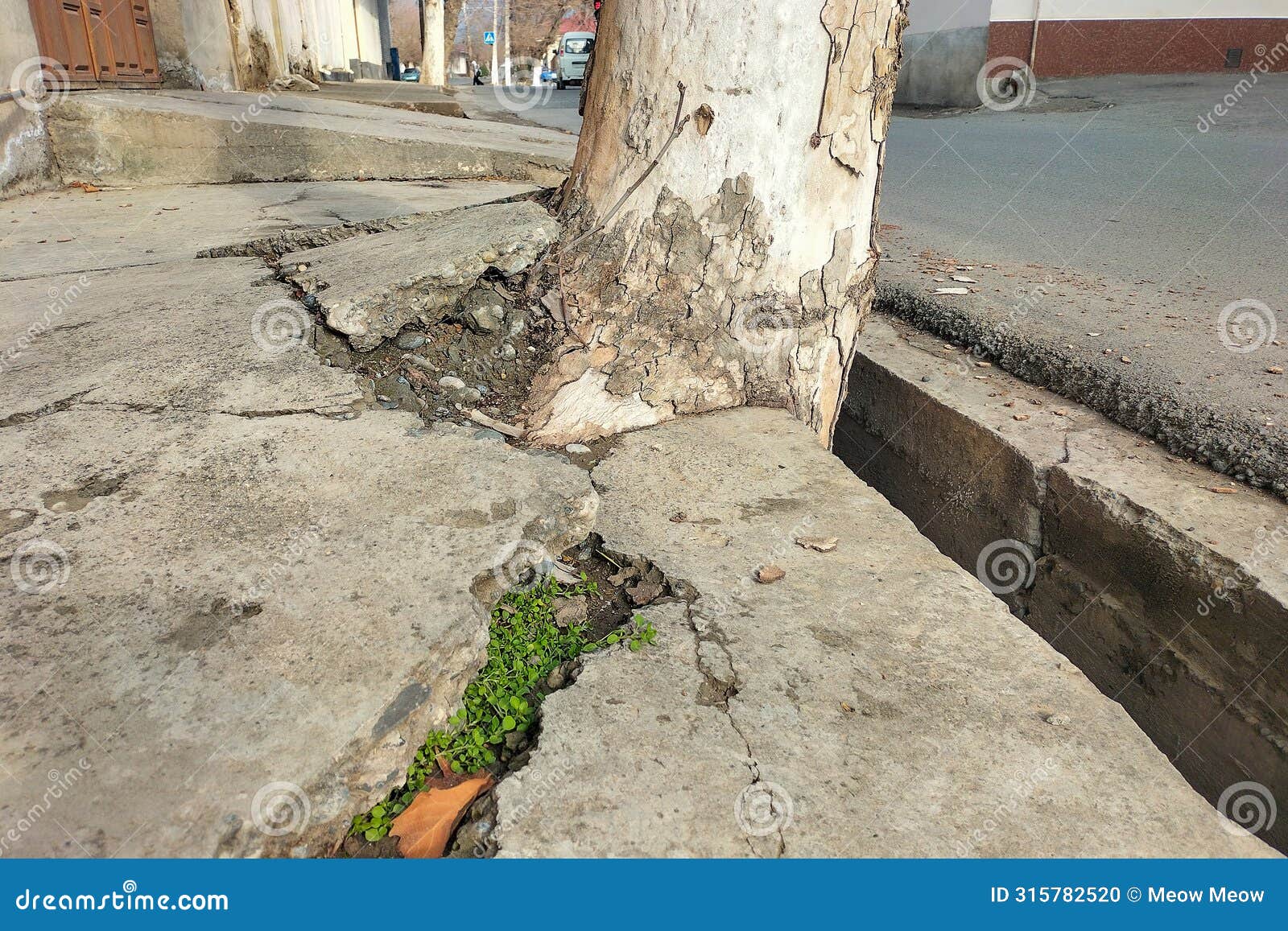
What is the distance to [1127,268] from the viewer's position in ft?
11.0

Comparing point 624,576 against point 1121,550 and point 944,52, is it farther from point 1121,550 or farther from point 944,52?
point 944,52

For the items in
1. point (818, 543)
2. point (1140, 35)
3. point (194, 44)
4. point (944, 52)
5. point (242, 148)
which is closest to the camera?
point (818, 543)

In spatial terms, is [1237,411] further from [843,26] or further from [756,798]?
[756,798]

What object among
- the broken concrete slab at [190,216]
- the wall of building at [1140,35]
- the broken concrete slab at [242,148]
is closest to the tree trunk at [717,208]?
the broken concrete slab at [190,216]

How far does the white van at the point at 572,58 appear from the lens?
26.3 meters

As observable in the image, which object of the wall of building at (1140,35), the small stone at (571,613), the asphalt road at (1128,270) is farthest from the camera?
the wall of building at (1140,35)

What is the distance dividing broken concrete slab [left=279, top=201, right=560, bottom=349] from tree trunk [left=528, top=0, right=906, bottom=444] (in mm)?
125

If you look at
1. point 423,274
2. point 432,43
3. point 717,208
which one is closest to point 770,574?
point 717,208

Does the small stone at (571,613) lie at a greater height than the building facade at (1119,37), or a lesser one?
lesser

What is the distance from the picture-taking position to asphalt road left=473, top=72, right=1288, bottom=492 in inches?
83.8

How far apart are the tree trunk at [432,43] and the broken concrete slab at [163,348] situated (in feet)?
51.7

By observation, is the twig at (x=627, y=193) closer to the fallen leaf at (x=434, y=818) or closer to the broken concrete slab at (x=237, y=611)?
the broken concrete slab at (x=237, y=611)

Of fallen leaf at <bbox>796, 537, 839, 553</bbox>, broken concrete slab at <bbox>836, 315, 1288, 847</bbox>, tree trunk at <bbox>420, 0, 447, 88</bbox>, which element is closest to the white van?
tree trunk at <bbox>420, 0, 447, 88</bbox>

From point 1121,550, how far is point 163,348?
2247mm
